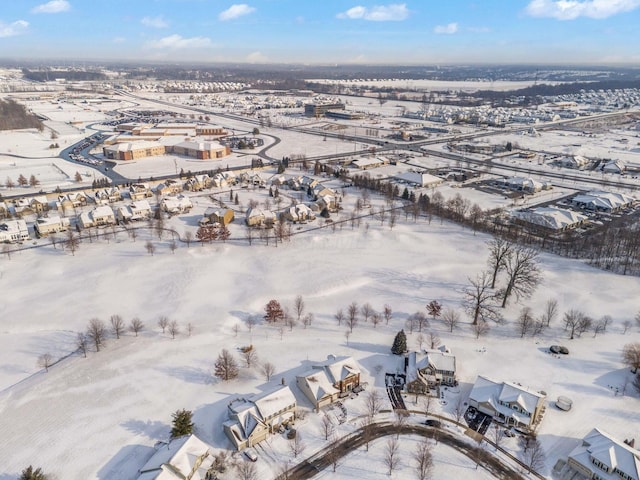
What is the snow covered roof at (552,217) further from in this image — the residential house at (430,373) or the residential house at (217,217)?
the residential house at (217,217)

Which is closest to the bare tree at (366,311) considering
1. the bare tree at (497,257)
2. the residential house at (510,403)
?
the residential house at (510,403)

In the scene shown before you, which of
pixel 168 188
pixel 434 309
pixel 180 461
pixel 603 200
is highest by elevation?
pixel 168 188

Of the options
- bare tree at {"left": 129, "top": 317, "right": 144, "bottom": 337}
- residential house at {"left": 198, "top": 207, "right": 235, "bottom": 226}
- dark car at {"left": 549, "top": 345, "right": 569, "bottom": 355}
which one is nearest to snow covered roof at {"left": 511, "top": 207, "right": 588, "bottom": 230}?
dark car at {"left": 549, "top": 345, "right": 569, "bottom": 355}

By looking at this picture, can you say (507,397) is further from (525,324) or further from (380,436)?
(525,324)

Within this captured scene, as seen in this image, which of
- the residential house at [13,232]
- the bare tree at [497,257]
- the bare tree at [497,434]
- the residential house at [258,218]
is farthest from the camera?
the residential house at [258,218]

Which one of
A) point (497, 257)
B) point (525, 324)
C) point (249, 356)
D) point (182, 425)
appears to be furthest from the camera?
point (497, 257)

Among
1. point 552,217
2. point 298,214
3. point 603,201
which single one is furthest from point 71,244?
point 603,201

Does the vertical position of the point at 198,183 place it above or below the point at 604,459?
above

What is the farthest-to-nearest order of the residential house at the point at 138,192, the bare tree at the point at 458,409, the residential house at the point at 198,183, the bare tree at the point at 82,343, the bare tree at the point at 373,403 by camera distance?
Result: the residential house at the point at 198,183
the residential house at the point at 138,192
the bare tree at the point at 82,343
the bare tree at the point at 373,403
the bare tree at the point at 458,409
